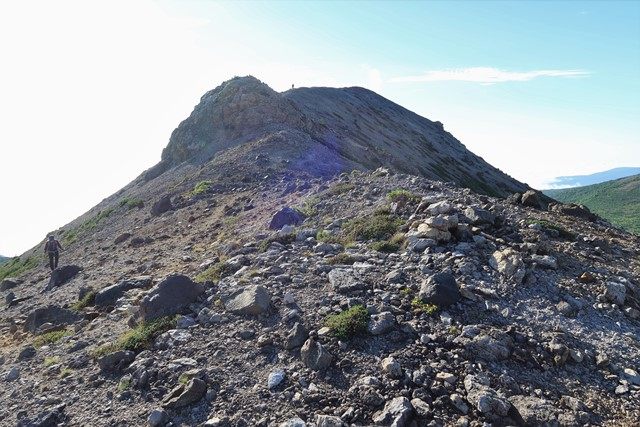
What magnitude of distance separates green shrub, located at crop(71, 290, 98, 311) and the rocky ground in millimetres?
64

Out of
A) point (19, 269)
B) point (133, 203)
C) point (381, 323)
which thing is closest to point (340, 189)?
point (381, 323)

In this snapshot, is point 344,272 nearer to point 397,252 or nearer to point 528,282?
point 397,252

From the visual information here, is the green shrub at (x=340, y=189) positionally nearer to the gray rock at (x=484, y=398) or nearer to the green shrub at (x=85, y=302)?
the green shrub at (x=85, y=302)

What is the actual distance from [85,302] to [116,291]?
1224 mm

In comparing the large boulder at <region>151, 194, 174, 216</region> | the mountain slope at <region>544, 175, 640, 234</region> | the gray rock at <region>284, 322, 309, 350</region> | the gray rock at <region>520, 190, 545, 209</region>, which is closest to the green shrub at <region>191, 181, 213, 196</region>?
the large boulder at <region>151, 194, 174, 216</region>

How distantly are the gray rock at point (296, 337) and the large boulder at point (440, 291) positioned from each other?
9.11 feet

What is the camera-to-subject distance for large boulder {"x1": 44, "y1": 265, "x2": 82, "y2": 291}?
767 inches

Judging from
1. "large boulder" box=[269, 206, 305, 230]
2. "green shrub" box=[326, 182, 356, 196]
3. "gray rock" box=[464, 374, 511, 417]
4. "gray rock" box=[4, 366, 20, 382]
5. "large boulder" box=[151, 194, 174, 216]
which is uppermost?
"large boulder" box=[151, 194, 174, 216]

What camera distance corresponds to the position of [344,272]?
38.9 feet

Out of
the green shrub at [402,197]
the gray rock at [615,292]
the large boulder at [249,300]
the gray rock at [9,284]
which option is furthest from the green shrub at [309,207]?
the gray rock at [9,284]

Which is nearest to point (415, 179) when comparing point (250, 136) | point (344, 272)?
point (344, 272)

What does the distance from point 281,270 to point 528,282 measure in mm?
6376

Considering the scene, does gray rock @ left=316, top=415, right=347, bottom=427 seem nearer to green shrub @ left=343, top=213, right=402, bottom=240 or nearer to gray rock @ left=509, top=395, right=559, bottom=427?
gray rock @ left=509, top=395, right=559, bottom=427

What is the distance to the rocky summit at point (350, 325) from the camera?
8070 mm
